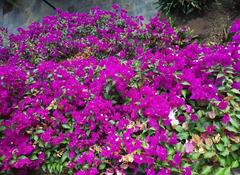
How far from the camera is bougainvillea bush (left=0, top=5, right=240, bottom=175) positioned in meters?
2.32

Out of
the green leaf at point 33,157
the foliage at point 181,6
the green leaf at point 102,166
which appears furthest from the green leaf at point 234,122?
the foliage at point 181,6

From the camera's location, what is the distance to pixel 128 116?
2650mm

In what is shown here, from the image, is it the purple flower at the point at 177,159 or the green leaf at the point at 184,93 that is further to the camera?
the green leaf at the point at 184,93

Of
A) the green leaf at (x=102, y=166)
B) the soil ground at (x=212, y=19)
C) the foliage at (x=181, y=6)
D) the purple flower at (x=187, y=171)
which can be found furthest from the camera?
the foliage at (x=181, y=6)

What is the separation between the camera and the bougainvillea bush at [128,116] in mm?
2324

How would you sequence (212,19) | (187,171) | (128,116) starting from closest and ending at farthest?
(187,171) < (128,116) < (212,19)

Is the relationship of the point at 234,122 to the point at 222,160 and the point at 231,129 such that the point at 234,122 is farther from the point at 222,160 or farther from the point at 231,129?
the point at 222,160

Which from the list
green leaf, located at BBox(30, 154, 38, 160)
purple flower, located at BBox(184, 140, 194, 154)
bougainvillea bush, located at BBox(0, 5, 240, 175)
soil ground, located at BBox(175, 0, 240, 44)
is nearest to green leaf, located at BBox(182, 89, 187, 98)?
bougainvillea bush, located at BBox(0, 5, 240, 175)

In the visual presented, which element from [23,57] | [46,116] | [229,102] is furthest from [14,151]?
[23,57]

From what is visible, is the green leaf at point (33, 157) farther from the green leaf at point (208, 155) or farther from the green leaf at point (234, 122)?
the green leaf at point (234, 122)

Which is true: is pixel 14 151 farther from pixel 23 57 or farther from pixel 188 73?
pixel 23 57

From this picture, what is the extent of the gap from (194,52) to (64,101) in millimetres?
1367

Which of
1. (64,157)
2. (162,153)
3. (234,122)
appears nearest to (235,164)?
(234,122)

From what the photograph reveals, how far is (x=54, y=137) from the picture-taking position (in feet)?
8.61
